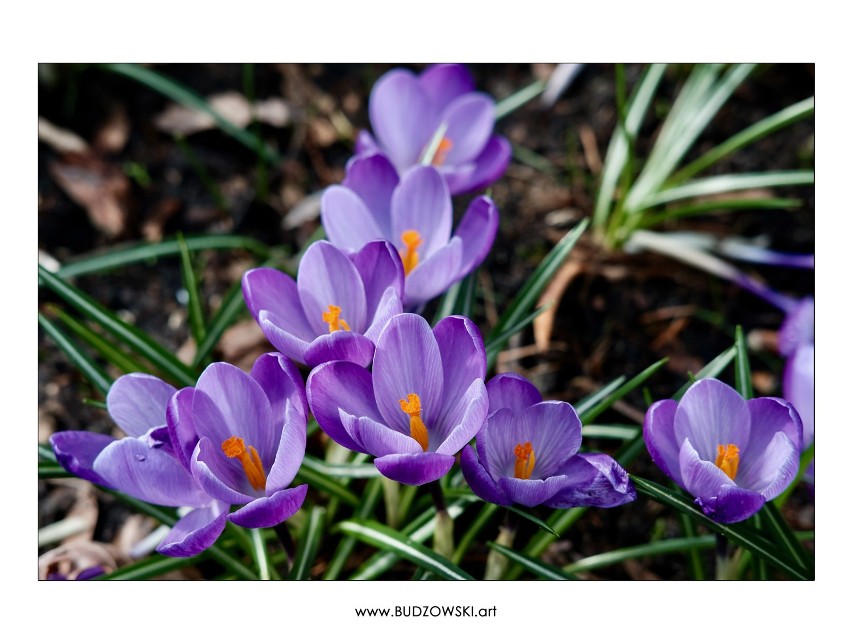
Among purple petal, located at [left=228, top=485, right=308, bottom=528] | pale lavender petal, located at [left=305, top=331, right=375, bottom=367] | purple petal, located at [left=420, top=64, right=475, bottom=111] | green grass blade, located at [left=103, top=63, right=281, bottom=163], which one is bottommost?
purple petal, located at [left=228, top=485, right=308, bottom=528]

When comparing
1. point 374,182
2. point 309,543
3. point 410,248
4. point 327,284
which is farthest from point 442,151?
point 309,543

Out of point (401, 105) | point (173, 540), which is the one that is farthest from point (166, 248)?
point (173, 540)

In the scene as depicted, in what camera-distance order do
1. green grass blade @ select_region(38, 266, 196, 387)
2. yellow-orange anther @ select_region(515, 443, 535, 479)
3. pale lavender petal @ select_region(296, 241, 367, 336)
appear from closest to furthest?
yellow-orange anther @ select_region(515, 443, 535, 479) < pale lavender petal @ select_region(296, 241, 367, 336) < green grass blade @ select_region(38, 266, 196, 387)

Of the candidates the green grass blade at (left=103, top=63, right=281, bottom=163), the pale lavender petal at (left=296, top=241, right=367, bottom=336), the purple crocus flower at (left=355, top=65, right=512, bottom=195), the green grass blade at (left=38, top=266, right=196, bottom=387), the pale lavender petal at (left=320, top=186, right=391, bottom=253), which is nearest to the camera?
the pale lavender petal at (left=296, top=241, right=367, bottom=336)

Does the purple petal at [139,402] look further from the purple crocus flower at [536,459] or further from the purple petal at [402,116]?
the purple petal at [402,116]

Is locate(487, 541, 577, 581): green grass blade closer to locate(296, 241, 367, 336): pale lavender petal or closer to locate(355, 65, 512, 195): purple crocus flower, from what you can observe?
locate(296, 241, 367, 336): pale lavender petal

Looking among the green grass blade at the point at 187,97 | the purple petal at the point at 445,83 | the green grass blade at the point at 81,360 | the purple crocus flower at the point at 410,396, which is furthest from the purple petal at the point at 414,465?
the green grass blade at the point at 187,97

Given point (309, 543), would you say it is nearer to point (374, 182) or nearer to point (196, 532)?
point (196, 532)

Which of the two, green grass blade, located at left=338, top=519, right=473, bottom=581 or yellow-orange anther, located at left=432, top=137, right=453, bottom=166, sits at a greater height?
yellow-orange anther, located at left=432, top=137, right=453, bottom=166

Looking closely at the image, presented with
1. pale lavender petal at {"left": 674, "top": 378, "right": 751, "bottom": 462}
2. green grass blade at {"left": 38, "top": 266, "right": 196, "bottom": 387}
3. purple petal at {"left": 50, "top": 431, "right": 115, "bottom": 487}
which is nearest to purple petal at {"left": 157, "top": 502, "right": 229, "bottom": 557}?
purple petal at {"left": 50, "top": 431, "right": 115, "bottom": 487}
